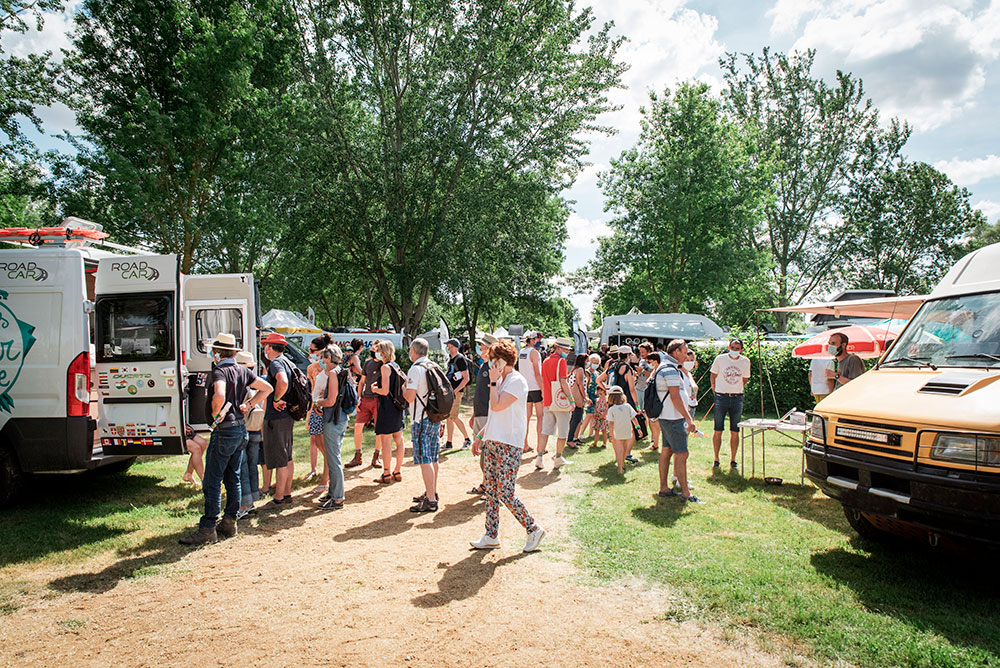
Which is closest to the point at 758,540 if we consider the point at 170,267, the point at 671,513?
the point at 671,513

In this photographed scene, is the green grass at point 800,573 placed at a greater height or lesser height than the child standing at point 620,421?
lesser

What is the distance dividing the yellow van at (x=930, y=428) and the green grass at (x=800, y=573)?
40cm

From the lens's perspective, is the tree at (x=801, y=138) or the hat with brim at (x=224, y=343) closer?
the hat with brim at (x=224, y=343)

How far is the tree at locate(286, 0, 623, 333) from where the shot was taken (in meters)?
21.4

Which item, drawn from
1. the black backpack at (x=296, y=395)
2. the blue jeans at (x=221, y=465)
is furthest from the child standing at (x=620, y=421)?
the blue jeans at (x=221, y=465)

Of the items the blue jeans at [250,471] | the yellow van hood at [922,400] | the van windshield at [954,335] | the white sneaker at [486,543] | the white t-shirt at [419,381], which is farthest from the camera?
the white t-shirt at [419,381]

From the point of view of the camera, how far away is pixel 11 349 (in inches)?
253

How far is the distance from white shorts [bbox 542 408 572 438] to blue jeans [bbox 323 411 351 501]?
3193 mm

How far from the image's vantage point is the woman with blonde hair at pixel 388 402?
7.57m

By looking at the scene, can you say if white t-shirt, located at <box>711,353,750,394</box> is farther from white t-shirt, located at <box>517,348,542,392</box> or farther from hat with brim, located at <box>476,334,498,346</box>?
hat with brim, located at <box>476,334,498,346</box>

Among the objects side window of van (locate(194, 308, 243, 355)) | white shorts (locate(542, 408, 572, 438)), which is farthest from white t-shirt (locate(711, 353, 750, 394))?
side window of van (locate(194, 308, 243, 355))

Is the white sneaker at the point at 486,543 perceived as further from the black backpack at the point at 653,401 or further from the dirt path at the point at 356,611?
the black backpack at the point at 653,401

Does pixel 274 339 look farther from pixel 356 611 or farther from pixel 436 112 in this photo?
pixel 436 112

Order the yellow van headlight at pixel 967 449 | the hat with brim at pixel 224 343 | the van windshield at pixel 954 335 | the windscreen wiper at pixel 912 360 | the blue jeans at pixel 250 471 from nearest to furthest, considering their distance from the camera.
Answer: the yellow van headlight at pixel 967 449 < the van windshield at pixel 954 335 < the windscreen wiper at pixel 912 360 < the hat with brim at pixel 224 343 < the blue jeans at pixel 250 471
